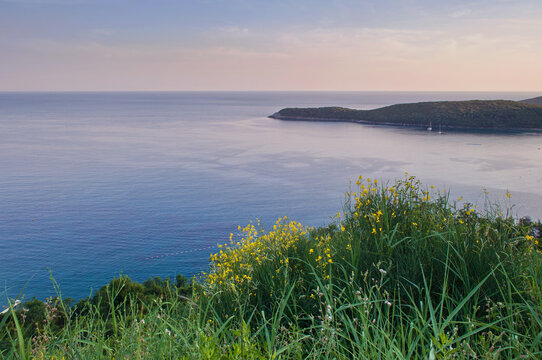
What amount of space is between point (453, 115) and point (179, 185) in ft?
367

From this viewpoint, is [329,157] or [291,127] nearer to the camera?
[329,157]

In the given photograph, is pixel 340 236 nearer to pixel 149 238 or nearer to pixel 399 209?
pixel 399 209

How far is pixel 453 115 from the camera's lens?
139375 millimetres

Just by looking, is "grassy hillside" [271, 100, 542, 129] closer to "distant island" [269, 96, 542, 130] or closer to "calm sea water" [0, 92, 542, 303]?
"distant island" [269, 96, 542, 130]

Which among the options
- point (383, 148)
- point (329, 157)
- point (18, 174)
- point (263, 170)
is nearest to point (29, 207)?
point (18, 174)

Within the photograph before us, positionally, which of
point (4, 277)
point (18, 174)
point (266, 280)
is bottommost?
point (4, 277)

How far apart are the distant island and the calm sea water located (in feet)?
47.2

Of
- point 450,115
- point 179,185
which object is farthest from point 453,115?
point 179,185

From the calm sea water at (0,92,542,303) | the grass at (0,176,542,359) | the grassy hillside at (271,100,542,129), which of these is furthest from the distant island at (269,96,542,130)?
the grass at (0,176,542,359)

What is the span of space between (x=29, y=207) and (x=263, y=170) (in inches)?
1430

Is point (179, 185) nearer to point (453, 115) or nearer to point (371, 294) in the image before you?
point (371, 294)

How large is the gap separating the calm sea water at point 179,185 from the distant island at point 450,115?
1440cm

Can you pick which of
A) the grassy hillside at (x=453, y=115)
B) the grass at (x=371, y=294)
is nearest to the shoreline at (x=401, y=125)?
the grassy hillside at (x=453, y=115)

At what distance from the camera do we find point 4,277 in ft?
112
